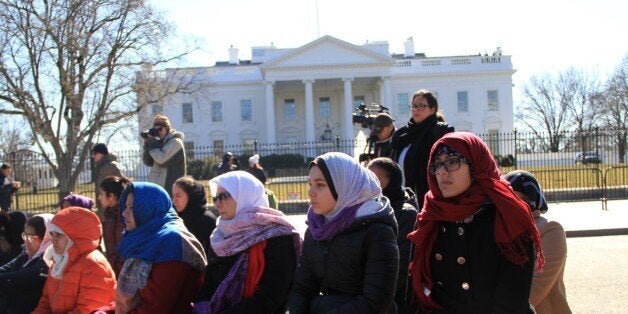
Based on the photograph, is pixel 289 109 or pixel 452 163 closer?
pixel 452 163

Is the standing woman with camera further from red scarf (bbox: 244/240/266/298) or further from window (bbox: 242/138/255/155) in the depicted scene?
window (bbox: 242/138/255/155)

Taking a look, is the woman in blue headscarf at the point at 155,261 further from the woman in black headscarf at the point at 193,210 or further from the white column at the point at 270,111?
the white column at the point at 270,111

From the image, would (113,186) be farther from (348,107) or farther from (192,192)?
(348,107)

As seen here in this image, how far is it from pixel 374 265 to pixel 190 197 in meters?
2.45

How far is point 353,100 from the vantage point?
6756 cm

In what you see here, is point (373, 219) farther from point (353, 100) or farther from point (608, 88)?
point (353, 100)

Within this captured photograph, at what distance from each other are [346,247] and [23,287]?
10.9 ft

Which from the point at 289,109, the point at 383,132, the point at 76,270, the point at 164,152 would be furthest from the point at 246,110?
the point at 76,270

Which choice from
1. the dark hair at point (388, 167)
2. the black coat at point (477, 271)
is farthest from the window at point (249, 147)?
the black coat at point (477, 271)

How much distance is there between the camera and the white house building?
63656 millimetres

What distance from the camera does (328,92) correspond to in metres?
67.9

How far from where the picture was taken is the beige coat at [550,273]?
4.02 metres

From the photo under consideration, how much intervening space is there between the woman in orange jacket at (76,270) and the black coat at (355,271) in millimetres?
1826

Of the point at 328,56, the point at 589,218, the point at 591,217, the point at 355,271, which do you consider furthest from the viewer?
the point at 328,56
